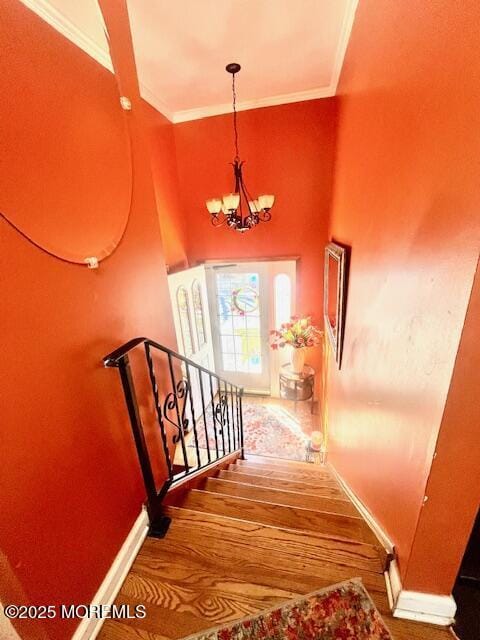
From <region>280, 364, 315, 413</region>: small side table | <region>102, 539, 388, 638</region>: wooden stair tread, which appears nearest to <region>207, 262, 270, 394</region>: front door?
<region>280, 364, 315, 413</region>: small side table

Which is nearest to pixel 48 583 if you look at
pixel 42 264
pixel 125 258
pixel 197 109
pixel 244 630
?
pixel 244 630

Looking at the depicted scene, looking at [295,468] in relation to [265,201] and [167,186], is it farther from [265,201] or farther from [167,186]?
[167,186]

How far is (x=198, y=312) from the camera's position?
3.67 metres

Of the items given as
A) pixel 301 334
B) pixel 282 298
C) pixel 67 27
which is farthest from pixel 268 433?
pixel 67 27

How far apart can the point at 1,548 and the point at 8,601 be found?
7.4 inches

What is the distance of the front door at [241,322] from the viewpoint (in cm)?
381

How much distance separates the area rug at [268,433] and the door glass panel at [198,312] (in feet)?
3.48

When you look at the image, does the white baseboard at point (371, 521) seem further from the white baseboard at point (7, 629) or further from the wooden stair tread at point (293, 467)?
the white baseboard at point (7, 629)

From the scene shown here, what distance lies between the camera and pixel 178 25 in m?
1.92

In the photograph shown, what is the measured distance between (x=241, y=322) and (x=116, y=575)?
316cm

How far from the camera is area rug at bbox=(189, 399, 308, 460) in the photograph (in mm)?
3365

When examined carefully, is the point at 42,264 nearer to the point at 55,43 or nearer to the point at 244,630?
the point at 55,43

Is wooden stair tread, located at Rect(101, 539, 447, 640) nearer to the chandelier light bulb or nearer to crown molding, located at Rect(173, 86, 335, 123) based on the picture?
the chandelier light bulb

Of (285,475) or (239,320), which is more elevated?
(239,320)
